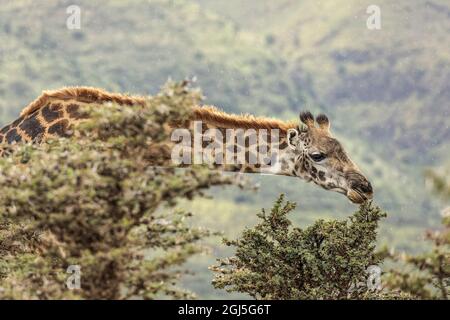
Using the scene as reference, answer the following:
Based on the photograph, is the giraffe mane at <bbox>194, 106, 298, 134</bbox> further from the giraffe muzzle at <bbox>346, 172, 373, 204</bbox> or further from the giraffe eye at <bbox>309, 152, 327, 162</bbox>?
the giraffe muzzle at <bbox>346, 172, 373, 204</bbox>

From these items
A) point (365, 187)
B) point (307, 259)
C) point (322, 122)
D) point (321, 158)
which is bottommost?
point (307, 259)

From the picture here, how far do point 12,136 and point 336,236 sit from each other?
6954 millimetres

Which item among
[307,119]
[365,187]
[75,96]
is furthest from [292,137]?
[75,96]

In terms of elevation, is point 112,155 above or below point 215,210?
below

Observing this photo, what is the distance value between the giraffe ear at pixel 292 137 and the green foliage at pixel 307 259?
2200mm

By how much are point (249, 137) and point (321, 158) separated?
1.49 metres

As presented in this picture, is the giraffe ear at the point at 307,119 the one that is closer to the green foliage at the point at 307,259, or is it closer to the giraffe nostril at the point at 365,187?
the giraffe nostril at the point at 365,187

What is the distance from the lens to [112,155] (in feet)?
39.5

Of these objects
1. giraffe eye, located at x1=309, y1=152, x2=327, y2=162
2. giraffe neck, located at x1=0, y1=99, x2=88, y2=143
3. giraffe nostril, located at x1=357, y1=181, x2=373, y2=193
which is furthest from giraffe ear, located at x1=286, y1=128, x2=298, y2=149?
giraffe neck, located at x1=0, y1=99, x2=88, y2=143

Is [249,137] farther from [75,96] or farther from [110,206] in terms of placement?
[110,206]

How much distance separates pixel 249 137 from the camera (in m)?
18.9
